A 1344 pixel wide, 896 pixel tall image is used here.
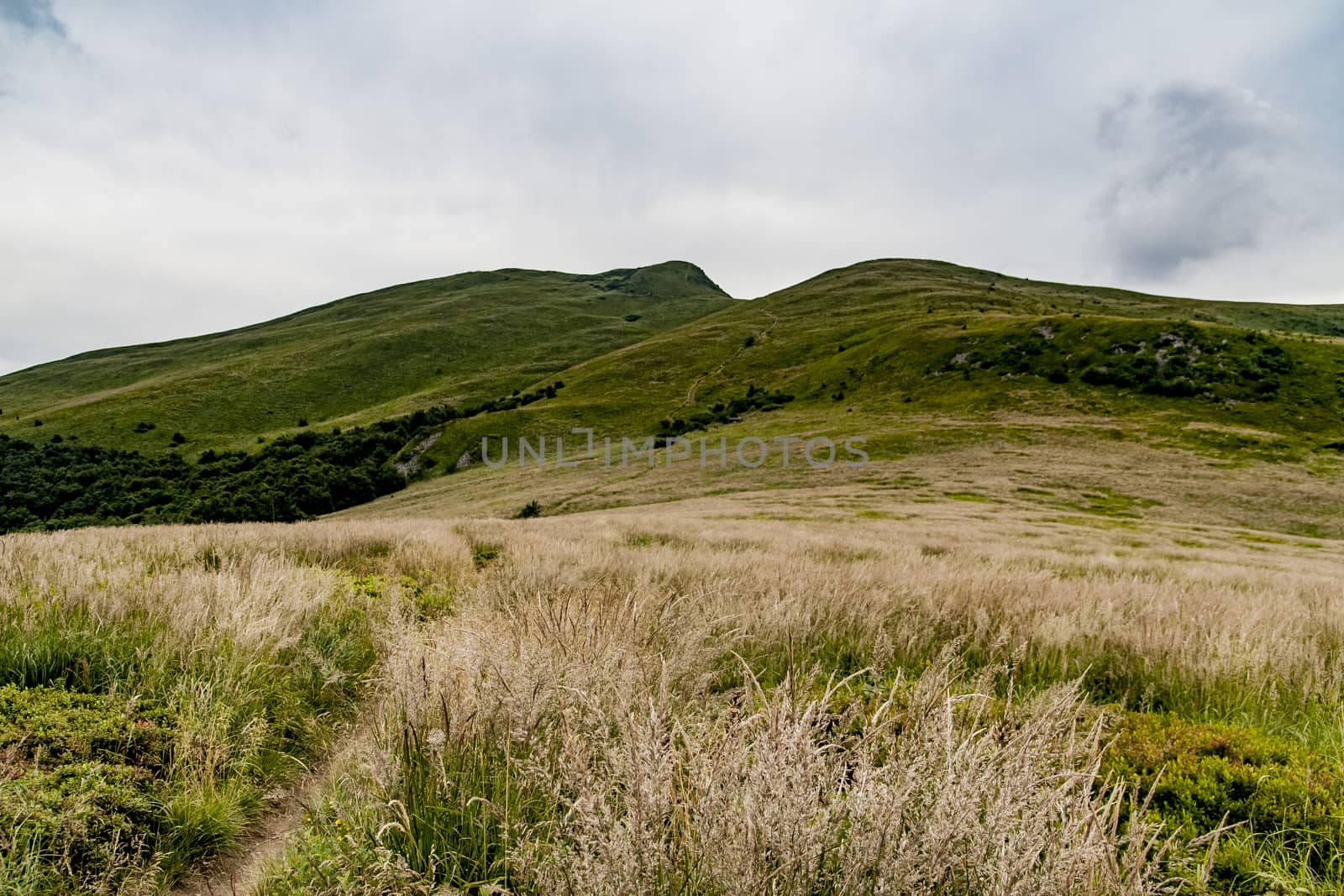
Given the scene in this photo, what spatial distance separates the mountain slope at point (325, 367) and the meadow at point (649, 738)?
319 ft

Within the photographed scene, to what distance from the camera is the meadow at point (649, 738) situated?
2061mm

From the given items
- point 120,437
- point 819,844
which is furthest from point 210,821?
point 120,437

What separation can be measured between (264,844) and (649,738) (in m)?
2.68

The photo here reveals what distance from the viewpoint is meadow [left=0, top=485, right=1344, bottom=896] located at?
206 cm

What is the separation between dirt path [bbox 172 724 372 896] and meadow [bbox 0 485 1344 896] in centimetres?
2

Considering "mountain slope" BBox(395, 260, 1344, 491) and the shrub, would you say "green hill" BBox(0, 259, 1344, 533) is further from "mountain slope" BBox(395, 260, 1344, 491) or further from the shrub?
the shrub

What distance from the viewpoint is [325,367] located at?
116 meters

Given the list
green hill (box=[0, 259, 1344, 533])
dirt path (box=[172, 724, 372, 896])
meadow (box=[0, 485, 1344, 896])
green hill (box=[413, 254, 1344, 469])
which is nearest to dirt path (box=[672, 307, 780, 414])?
green hill (box=[413, 254, 1344, 469])

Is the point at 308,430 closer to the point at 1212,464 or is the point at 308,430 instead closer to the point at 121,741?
the point at 121,741

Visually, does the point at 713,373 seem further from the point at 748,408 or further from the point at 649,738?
the point at 649,738

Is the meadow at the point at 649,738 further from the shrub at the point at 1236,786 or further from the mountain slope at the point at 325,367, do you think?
the mountain slope at the point at 325,367

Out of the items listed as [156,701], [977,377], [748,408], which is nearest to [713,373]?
[748,408]

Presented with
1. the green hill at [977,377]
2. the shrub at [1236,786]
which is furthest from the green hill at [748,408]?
the shrub at [1236,786]

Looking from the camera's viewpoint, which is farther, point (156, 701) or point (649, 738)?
point (156, 701)
